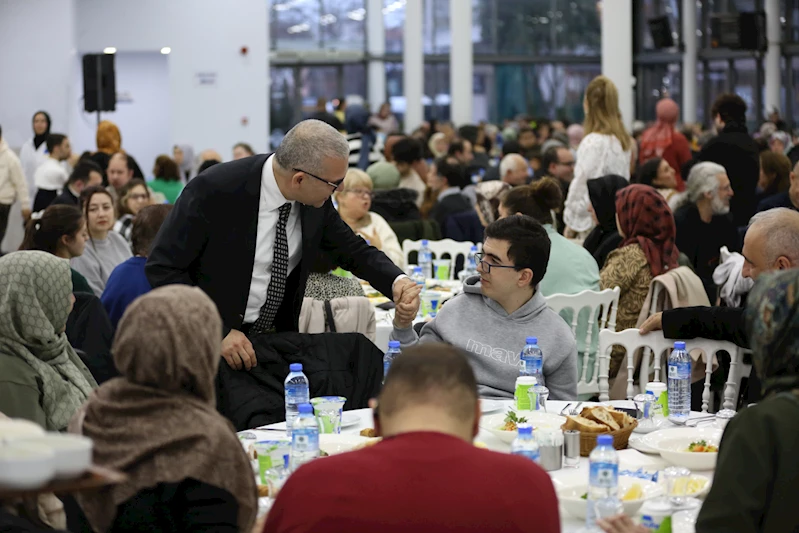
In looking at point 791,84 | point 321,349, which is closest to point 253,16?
point 791,84

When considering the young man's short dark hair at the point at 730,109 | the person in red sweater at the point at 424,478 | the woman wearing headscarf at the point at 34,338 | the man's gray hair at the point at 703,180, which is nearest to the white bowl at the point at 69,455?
the person in red sweater at the point at 424,478

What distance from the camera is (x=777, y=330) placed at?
2.19m

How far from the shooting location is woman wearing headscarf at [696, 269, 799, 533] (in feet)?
7.15

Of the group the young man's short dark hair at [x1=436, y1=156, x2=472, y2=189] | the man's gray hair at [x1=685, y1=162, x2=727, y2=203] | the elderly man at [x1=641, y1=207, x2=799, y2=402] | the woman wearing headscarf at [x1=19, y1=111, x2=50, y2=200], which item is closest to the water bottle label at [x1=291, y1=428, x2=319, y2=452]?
the elderly man at [x1=641, y1=207, x2=799, y2=402]

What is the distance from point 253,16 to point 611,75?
4913 millimetres

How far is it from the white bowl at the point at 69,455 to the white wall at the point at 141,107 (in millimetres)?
14304

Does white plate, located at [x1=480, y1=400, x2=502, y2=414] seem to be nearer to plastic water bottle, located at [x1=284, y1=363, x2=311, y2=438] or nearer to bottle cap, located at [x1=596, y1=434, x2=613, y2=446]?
plastic water bottle, located at [x1=284, y1=363, x2=311, y2=438]

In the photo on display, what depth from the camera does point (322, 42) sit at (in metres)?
25.2

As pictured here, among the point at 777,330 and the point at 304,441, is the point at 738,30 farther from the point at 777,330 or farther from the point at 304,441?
the point at 777,330

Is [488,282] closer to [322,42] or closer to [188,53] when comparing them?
[188,53]

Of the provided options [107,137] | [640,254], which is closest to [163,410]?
[640,254]

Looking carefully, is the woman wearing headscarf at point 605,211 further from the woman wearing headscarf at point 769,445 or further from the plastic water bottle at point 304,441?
the woman wearing headscarf at point 769,445

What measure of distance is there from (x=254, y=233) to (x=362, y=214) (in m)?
3.08

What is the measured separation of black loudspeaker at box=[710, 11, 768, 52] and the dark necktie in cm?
1509
